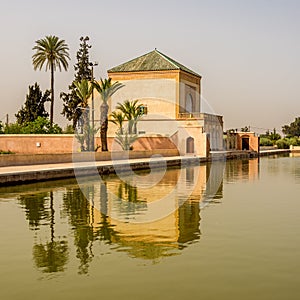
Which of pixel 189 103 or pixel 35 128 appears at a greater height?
pixel 189 103

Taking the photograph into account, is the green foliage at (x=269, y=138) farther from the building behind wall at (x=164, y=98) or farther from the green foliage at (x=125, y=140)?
the green foliage at (x=125, y=140)

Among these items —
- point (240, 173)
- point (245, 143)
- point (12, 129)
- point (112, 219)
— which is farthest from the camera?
point (245, 143)

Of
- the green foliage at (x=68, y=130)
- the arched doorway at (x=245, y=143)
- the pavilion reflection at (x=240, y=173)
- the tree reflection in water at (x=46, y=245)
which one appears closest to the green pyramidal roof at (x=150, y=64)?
the green foliage at (x=68, y=130)

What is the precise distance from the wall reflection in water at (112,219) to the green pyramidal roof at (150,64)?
26.8m

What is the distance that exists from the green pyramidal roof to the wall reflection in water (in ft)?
87.9

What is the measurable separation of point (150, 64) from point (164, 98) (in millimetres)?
3402

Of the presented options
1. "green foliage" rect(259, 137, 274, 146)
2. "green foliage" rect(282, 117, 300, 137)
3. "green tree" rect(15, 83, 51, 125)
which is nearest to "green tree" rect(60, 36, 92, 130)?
"green tree" rect(15, 83, 51, 125)

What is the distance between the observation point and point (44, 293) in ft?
20.3

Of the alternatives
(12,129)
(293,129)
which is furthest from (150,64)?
(293,129)

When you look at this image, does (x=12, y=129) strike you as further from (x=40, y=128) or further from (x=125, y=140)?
(x=125, y=140)

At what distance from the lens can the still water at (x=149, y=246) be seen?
6418 millimetres

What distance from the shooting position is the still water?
6.42 m

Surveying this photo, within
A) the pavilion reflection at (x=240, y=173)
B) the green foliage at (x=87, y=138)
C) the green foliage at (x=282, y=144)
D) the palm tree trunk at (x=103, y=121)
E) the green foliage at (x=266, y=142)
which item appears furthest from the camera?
the green foliage at (x=266, y=142)

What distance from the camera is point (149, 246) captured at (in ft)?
28.4
